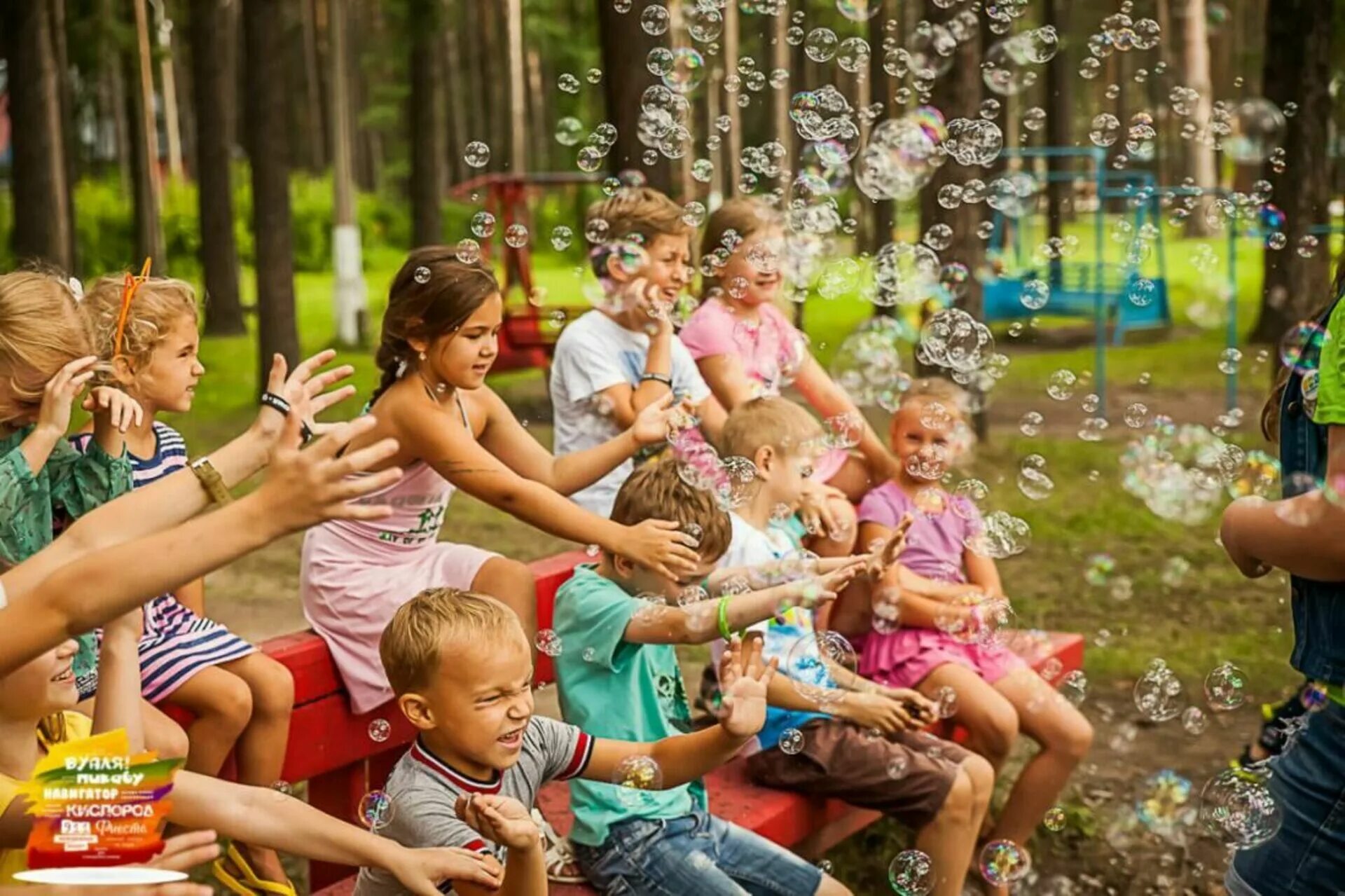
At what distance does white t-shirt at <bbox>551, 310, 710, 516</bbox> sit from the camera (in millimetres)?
4719

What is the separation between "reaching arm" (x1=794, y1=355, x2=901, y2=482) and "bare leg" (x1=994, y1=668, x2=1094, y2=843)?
2.35 ft

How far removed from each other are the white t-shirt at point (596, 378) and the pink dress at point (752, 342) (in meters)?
0.21

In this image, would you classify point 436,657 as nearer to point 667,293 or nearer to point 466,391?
point 466,391

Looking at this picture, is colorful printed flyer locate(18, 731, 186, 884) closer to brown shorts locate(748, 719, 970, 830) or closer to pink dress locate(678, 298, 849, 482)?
brown shorts locate(748, 719, 970, 830)

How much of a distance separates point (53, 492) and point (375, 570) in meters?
0.81

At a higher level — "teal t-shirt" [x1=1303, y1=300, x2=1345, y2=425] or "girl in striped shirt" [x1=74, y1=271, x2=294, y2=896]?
"teal t-shirt" [x1=1303, y1=300, x2=1345, y2=425]

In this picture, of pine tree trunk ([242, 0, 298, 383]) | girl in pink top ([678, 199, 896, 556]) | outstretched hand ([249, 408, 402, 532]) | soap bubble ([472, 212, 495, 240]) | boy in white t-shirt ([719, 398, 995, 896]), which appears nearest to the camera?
outstretched hand ([249, 408, 402, 532])

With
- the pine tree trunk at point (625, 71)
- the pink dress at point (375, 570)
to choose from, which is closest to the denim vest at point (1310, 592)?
the pink dress at point (375, 570)

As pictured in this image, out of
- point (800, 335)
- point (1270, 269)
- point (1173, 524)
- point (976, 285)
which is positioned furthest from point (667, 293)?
point (1270, 269)

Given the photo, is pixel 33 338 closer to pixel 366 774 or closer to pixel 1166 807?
pixel 366 774

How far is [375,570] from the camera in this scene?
3830 mm

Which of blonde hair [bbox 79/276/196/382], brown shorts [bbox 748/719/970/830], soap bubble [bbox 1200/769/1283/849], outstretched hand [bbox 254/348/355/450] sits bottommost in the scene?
brown shorts [bbox 748/719/970/830]

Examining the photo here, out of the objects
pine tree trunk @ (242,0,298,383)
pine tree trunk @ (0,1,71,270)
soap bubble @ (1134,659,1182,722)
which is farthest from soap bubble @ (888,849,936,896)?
pine tree trunk @ (0,1,71,270)

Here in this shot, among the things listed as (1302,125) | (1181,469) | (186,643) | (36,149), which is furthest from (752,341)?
(36,149)
